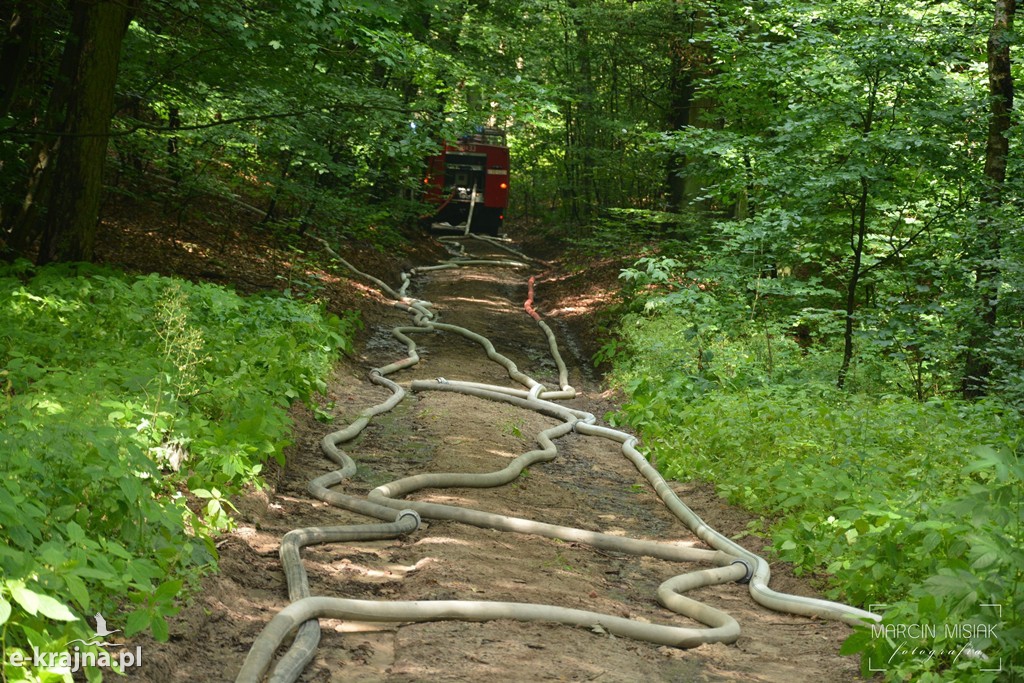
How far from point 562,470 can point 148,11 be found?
634cm

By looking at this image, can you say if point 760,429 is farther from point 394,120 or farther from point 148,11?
point 148,11

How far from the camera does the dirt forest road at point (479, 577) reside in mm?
3459

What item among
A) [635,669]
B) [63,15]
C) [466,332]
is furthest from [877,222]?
[63,15]

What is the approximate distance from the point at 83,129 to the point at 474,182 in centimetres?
1513

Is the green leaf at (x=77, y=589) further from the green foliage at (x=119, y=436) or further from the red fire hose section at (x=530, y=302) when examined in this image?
the red fire hose section at (x=530, y=302)

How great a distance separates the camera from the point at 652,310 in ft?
40.8

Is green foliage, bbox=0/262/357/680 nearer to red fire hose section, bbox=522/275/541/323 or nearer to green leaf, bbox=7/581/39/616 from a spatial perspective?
green leaf, bbox=7/581/39/616

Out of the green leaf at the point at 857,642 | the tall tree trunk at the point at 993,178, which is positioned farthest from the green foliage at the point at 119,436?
the tall tree trunk at the point at 993,178

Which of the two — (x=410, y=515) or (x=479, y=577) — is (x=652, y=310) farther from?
(x=479, y=577)

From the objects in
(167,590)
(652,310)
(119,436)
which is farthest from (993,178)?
(167,590)

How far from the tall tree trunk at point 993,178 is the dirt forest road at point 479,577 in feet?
9.28

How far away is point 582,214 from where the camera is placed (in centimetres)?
2544

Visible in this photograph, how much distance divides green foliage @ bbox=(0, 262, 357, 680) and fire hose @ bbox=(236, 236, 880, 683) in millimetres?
436

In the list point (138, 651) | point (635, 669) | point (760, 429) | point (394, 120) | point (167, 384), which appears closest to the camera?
point (138, 651)
